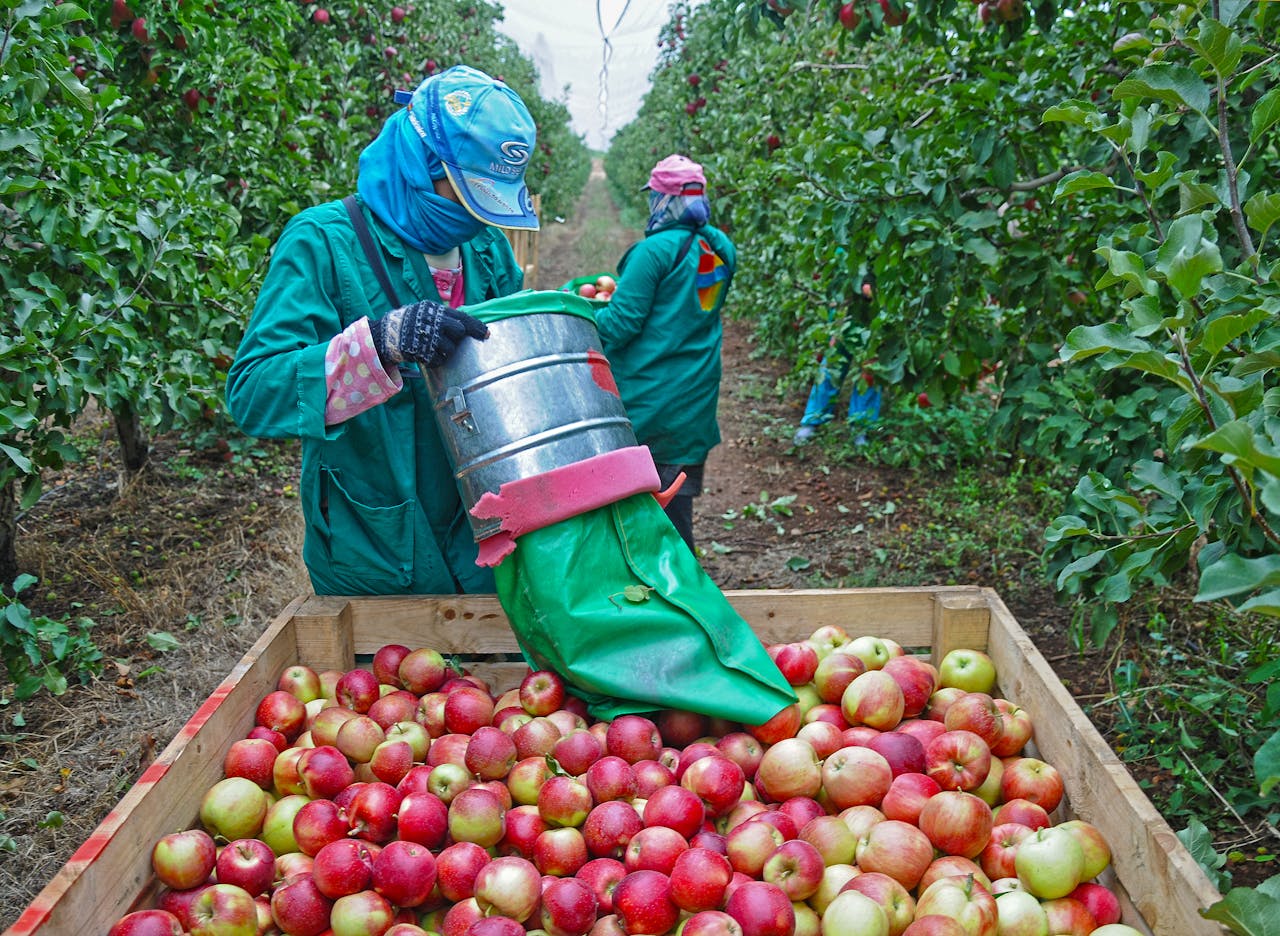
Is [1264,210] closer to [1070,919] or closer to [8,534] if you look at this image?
[1070,919]

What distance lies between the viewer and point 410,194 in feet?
6.77

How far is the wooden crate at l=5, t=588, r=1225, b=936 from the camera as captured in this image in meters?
1.37

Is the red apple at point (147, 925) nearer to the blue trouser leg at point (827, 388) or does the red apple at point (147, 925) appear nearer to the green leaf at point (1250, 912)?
the green leaf at point (1250, 912)

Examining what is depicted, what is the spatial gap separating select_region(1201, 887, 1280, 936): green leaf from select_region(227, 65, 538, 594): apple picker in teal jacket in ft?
4.52

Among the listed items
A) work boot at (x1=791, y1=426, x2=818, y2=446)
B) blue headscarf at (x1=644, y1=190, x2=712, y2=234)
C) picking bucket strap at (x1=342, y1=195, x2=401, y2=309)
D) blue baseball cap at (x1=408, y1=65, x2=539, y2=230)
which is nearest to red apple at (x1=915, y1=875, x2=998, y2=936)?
blue baseball cap at (x1=408, y1=65, x2=539, y2=230)

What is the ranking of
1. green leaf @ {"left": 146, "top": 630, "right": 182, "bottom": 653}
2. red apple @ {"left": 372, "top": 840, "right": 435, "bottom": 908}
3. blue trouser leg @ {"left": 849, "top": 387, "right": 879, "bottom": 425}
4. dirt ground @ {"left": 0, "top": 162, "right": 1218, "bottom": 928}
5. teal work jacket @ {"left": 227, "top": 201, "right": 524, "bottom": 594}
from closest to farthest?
red apple @ {"left": 372, "top": 840, "right": 435, "bottom": 908} < teal work jacket @ {"left": 227, "top": 201, "right": 524, "bottom": 594} < dirt ground @ {"left": 0, "top": 162, "right": 1218, "bottom": 928} < green leaf @ {"left": 146, "top": 630, "right": 182, "bottom": 653} < blue trouser leg @ {"left": 849, "top": 387, "right": 879, "bottom": 425}

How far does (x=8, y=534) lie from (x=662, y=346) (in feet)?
7.94

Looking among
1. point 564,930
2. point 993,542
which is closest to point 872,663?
point 564,930

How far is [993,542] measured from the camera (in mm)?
4340

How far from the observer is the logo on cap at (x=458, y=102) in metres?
1.96

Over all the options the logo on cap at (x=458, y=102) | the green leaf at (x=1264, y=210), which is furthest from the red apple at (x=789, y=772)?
the logo on cap at (x=458, y=102)

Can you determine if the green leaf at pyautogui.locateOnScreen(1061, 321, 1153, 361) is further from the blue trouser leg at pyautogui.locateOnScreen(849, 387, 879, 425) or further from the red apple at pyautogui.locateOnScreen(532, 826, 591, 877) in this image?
the blue trouser leg at pyautogui.locateOnScreen(849, 387, 879, 425)

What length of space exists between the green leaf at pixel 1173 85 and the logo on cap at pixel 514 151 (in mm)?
1097

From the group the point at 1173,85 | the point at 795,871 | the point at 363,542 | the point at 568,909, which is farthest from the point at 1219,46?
the point at 363,542
